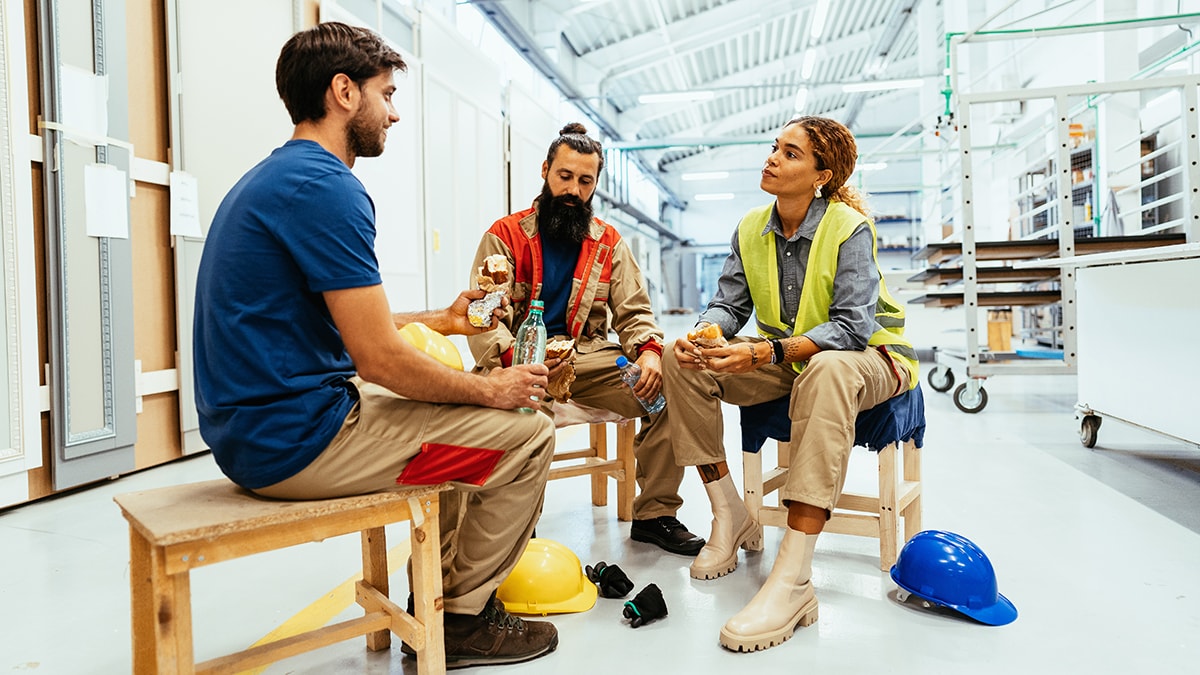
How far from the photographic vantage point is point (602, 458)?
3.18 metres

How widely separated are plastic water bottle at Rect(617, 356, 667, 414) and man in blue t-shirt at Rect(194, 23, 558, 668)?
857 mm

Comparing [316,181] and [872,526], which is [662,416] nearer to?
[872,526]

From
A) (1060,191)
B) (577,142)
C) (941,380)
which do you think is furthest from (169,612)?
(941,380)

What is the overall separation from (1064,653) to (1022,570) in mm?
600

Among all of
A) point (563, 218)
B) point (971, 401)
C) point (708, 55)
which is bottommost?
point (971, 401)

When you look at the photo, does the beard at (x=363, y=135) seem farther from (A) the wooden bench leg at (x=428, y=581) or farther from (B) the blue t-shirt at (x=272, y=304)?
(A) the wooden bench leg at (x=428, y=581)

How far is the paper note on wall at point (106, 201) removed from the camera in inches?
137

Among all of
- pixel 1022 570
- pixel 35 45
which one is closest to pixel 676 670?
pixel 1022 570

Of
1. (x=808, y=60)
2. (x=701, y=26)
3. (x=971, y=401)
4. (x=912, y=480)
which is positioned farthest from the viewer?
(x=808, y=60)

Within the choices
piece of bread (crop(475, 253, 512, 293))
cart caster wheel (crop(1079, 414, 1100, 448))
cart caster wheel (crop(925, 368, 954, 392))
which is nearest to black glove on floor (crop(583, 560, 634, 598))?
piece of bread (crop(475, 253, 512, 293))

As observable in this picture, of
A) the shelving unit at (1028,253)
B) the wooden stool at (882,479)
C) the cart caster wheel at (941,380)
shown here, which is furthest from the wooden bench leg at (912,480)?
the cart caster wheel at (941,380)

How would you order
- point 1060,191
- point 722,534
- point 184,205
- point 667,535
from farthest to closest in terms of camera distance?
1. point 1060,191
2. point 184,205
3. point 667,535
4. point 722,534

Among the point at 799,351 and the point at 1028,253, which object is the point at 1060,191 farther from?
the point at 799,351

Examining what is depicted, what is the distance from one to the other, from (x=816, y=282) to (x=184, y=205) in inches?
134
